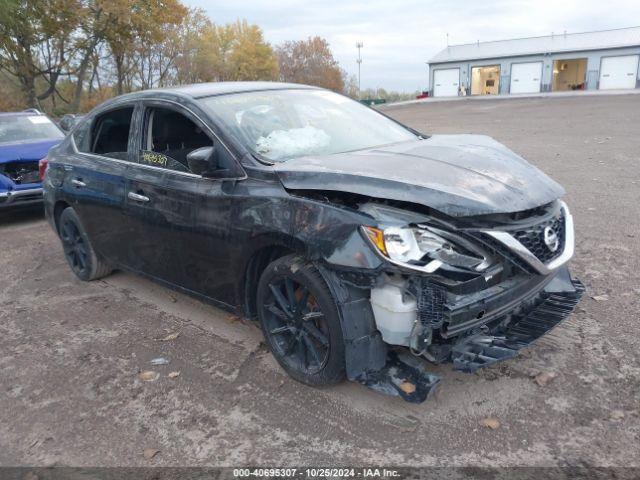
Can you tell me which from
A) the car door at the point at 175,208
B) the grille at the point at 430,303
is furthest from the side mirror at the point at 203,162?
the grille at the point at 430,303

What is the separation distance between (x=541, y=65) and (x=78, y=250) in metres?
51.7

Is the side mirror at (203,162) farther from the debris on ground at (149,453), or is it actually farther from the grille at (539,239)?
the grille at (539,239)

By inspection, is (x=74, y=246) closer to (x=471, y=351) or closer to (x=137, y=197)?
(x=137, y=197)

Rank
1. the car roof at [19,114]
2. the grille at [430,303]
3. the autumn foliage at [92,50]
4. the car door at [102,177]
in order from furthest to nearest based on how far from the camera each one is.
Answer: the autumn foliage at [92,50], the car roof at [19,114], the car door at [102,177], the grille at [430,303]

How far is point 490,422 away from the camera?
2.85m

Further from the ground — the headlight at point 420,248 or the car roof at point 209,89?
the car roof at point 209,89

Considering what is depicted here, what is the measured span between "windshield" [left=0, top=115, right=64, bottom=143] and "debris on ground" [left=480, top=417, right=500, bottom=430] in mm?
8280

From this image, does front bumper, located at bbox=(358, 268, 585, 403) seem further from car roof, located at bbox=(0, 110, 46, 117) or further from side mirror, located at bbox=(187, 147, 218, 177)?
car roof, located at bbox=(0, 110, 46, 117)

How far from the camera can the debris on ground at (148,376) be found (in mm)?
3504

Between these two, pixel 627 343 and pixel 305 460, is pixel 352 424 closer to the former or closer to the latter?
pixel 305 460

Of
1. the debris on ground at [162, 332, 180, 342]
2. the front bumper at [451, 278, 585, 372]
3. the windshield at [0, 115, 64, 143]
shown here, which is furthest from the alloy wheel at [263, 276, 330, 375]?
the windshield at [0, 115, 64, 143]

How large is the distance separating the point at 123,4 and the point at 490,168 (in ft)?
90.4

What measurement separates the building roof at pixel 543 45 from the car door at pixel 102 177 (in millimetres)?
50333

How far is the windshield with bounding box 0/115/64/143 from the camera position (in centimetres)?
855
